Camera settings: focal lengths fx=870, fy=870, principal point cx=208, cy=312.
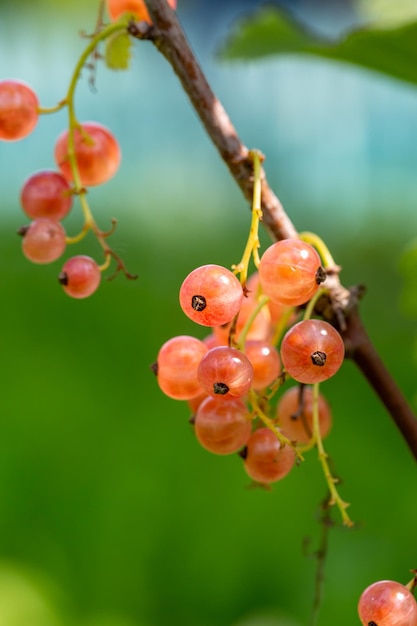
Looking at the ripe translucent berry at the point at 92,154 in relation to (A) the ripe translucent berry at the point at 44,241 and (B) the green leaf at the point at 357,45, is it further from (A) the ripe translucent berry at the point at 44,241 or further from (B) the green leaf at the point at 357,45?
(B) the green leaf at the point at 357,45

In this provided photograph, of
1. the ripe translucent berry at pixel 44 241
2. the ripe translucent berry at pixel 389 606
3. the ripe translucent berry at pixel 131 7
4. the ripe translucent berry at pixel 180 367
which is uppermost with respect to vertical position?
the ripe translucent berry at pixel 131 7

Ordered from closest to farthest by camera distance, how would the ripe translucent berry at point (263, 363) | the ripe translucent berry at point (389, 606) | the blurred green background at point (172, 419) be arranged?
the ripe translucent berry at point (389, 606), the ripe translucent berry at point (263, 363), the blurred green background at point (172, 419)

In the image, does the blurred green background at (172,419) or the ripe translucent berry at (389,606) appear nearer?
the ripe translucent berry at (389,606)

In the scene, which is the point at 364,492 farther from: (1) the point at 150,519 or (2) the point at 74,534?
(2) the point at 74,534

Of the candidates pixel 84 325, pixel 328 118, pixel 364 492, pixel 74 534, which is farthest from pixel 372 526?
pixel 328 118

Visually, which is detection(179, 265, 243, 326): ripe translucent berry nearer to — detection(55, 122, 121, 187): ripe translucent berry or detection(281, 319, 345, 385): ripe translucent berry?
detection(281, 319, 345, 385): ripe translucent berry

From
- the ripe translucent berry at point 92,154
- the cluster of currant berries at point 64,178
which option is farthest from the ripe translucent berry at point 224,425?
the ripe translucent berry at point 92,154

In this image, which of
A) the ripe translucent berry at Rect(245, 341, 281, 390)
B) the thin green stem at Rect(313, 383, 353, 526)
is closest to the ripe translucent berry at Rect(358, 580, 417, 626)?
the thin green stem at Rect(313, 383, 353, 526)
